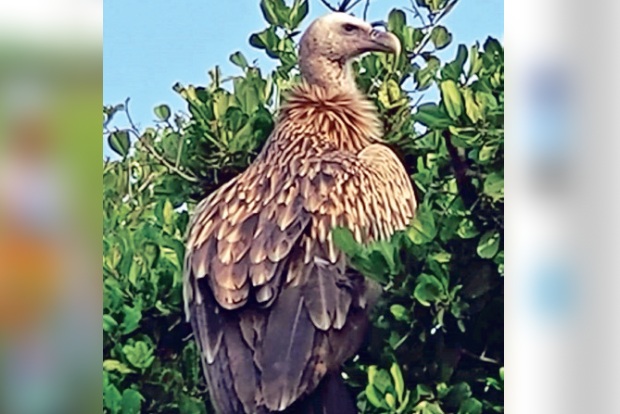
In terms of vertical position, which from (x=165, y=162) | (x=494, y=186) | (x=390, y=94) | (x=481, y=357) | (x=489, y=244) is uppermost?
(x=390, y=94)

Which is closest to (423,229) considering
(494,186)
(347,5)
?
(494,186)

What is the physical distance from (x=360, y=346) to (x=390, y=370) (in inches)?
3.7

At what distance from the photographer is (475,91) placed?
2312 millimetres

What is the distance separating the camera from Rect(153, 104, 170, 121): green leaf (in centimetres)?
245

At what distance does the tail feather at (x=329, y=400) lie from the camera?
2.37 meters

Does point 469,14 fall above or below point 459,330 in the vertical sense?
above

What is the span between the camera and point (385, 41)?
234cm

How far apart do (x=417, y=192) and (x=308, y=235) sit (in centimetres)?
29

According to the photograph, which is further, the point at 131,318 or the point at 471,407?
the point at 131,318

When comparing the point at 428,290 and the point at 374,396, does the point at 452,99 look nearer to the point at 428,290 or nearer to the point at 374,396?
the point at 428,290

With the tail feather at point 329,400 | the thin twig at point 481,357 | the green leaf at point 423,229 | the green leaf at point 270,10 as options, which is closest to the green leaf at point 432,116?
the green leaf at point 423,229

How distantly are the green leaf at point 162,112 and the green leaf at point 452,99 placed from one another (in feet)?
2.32
